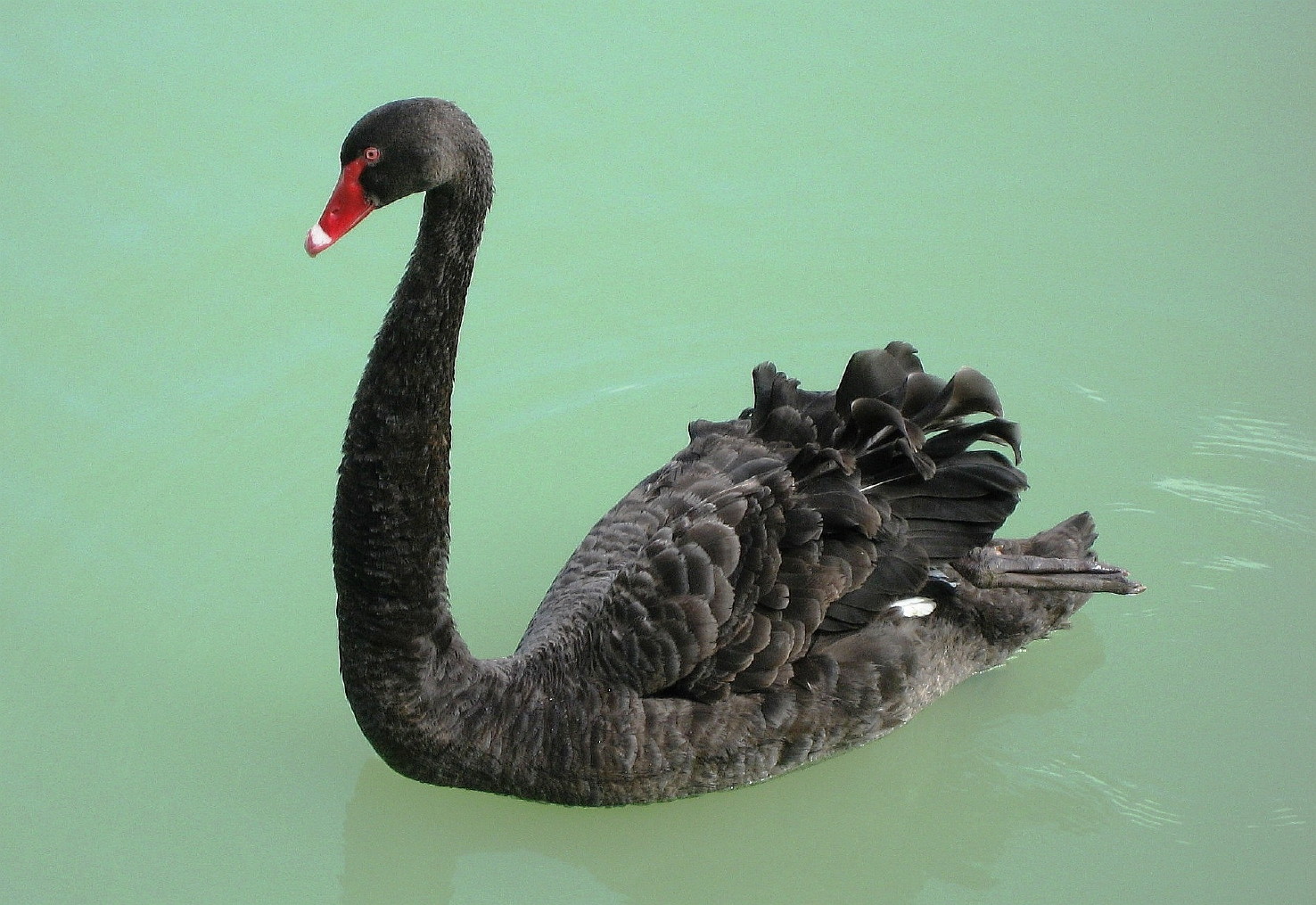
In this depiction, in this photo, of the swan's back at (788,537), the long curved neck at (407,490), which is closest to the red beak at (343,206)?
the long curved neck at (407,490)

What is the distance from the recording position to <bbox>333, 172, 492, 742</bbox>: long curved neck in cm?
352

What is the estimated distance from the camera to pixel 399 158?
3.38m

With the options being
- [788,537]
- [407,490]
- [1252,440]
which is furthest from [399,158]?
[1252,440]

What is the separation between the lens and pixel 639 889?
13.2 feet

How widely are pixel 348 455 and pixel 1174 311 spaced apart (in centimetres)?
355

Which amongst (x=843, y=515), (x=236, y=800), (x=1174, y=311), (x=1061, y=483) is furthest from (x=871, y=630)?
(x=1174, y=311)

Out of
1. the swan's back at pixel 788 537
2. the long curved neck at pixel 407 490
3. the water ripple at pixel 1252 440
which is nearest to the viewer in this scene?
the long curved neck at pixel 407 490

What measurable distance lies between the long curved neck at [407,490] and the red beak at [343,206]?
0.15m

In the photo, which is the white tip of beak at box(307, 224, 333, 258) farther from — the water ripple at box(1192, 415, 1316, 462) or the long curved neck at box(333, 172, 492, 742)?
the water ripple at box(1192, 415, 1316, 462)

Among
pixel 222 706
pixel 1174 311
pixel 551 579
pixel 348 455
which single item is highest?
pixel 1174 311

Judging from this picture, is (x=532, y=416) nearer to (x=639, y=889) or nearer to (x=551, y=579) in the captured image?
(x=551, y=579)

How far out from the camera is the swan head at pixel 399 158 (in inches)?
133

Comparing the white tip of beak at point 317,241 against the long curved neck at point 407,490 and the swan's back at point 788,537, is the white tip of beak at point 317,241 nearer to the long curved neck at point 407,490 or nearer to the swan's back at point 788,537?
the long curved neck at point 407,490

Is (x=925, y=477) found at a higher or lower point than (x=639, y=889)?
higher
